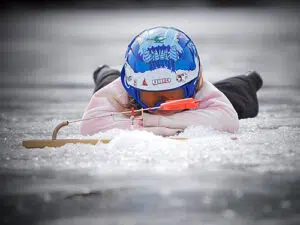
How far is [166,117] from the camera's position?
12.7 ft

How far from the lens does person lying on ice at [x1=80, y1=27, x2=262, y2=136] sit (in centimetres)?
384

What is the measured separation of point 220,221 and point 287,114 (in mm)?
2573

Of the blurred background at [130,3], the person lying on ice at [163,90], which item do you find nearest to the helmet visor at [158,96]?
the person lying on ice at [163,90]

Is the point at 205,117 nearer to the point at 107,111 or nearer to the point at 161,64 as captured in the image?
the point at 161,64

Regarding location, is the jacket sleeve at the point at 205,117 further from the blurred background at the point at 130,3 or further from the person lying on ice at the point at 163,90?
the blurred background at the point at 130,3

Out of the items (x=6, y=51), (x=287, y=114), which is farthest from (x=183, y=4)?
(x=287, y=114)

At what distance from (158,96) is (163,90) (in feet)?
0.19

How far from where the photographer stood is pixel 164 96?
12.8ft

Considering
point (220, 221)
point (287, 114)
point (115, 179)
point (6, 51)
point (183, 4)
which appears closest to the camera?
point (220, 221)

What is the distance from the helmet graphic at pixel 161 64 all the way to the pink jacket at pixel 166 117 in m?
0.11

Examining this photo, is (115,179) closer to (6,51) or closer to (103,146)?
(103,146)

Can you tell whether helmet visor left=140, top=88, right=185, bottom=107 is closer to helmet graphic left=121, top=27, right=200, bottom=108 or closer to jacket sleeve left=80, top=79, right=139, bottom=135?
helmet graphic left=121, top=27, right=200, bottom=108

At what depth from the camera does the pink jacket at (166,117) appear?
12.6ft

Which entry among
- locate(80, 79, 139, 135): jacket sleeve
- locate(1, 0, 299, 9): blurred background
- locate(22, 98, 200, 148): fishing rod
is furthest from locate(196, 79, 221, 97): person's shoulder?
locate(1, 0, 299, 9): blurred background
